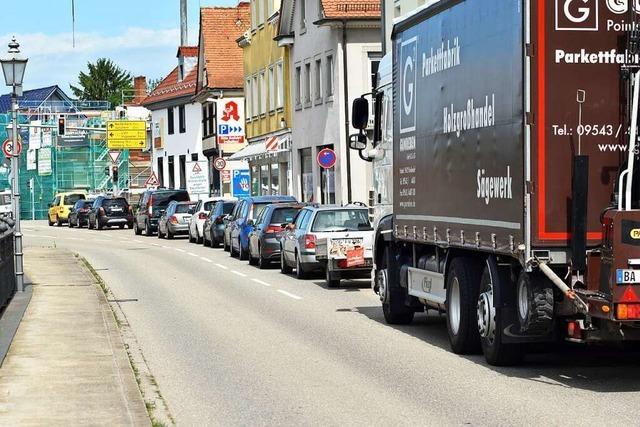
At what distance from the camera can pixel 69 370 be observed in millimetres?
12914

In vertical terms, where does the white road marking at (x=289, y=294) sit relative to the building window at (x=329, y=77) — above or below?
below

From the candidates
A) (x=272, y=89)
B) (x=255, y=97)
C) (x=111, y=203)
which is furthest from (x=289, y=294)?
(x=111, y=203)

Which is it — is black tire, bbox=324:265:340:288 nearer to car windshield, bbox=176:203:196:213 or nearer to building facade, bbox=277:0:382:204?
building facade, bbox=277:0:382:204

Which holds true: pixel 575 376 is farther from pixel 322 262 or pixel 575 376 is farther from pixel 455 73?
pixel 322 262

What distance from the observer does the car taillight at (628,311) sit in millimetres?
11133

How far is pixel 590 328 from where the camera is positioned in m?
11.6

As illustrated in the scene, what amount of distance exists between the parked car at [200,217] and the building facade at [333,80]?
4.08m

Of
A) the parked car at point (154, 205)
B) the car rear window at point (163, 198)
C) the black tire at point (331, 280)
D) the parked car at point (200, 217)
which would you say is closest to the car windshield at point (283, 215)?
the black tire at point (331, 280)

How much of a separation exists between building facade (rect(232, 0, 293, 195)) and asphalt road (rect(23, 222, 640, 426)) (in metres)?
34.2

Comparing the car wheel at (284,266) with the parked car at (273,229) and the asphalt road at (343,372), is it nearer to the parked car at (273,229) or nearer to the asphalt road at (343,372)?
the parked car at (273,229)

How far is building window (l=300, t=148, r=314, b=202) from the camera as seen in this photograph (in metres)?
52.7

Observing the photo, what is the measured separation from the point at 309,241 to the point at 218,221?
57.6 ft

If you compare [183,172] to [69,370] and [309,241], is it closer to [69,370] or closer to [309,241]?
[309,241]

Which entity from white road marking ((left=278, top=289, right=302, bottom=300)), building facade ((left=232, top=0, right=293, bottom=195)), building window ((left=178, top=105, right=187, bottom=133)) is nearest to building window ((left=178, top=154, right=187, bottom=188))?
building window ((left=178, top=105, right=187, bottom=133))
